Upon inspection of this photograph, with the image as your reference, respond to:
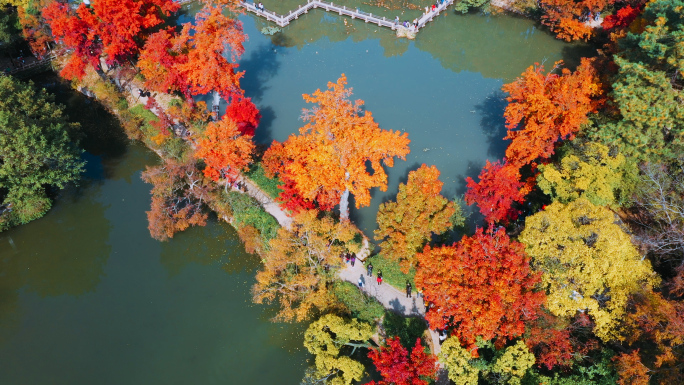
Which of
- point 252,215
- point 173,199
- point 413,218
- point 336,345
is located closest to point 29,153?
point 173,199

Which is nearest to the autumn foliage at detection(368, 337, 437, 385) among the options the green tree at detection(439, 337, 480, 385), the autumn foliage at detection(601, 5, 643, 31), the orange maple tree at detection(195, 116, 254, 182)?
the green tree at detection(439, 337, 480, 385)

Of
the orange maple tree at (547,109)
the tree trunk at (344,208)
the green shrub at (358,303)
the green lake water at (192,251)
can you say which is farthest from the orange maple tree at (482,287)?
the orange maple tree at (547,109)

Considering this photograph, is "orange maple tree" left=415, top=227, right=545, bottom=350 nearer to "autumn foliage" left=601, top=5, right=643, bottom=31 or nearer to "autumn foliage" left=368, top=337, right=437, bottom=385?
"autumn foliage" left=368, top=337, right=437, bottom=385

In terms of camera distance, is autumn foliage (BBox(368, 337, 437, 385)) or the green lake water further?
the green lake water

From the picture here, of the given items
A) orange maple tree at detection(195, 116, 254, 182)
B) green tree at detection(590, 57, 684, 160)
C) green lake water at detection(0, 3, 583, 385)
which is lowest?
green lake water at detection(0, 3, 583, 385)

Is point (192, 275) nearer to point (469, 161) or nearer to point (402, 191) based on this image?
point (402, 191)
